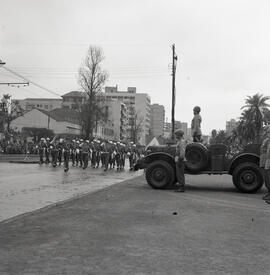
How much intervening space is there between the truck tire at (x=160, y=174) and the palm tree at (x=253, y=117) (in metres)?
47.1

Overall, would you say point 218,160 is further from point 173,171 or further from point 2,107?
point 2,107

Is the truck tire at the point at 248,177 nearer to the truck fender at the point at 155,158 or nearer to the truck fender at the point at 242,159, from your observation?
the truck fender at the point at 242,159

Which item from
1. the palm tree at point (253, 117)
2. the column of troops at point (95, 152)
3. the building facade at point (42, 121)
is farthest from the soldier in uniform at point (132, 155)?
the building facade at point (42, 121)

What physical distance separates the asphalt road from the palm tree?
168ft

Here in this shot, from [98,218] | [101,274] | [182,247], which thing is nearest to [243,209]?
[98,218]

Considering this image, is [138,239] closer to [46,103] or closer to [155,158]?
[155,158]

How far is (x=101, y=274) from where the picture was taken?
4.27 m

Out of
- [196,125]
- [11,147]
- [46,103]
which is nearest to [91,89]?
[11,147]

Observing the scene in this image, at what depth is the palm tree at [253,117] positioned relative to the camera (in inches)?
2323

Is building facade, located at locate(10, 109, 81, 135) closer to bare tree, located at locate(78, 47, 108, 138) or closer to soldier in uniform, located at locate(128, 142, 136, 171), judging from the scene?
bare tree, located at locate(78, 47, 108, 138)

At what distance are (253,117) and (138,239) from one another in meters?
56.5

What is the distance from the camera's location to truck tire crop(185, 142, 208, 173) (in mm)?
12938

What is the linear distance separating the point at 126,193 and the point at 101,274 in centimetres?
754

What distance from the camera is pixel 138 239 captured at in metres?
5.86
